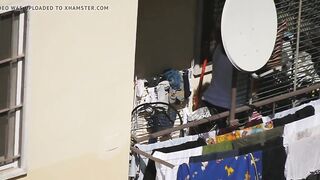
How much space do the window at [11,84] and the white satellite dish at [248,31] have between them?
8.20 feet

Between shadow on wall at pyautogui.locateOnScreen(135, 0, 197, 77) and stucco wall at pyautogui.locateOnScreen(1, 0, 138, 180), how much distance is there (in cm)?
199

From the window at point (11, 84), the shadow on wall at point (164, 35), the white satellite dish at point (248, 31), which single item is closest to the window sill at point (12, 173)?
the window at point (11, 84)

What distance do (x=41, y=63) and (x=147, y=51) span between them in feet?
9.50

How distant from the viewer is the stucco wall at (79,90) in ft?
24.2

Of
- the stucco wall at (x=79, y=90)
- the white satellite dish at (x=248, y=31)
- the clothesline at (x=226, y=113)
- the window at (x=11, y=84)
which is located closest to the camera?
the window at (x=11, y=84)

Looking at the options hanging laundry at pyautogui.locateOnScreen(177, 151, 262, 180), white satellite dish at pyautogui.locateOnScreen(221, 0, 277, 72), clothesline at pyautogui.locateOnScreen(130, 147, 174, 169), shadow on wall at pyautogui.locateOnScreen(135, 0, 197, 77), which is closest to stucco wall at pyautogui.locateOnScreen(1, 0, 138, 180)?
clothesline at pyautogui.locateOnScreen(130, 147, 174, 169)

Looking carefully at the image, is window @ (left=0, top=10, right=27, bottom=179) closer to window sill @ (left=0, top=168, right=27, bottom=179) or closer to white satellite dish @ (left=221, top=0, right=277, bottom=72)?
window sill @ (left=0, top=168, right=27, bottom=179)

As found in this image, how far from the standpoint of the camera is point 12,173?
748 cm

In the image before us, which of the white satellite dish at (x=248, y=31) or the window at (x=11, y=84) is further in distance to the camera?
the white satellite dish at (x=248, y=31)

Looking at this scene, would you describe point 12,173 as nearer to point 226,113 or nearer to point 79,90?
point 79,90

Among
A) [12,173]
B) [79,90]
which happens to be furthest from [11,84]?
[12,173]

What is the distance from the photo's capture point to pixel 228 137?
957 cm

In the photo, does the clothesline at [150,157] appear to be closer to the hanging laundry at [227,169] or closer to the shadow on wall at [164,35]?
the hanging laundry at [227,169]

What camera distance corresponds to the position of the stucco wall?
7391 mm
